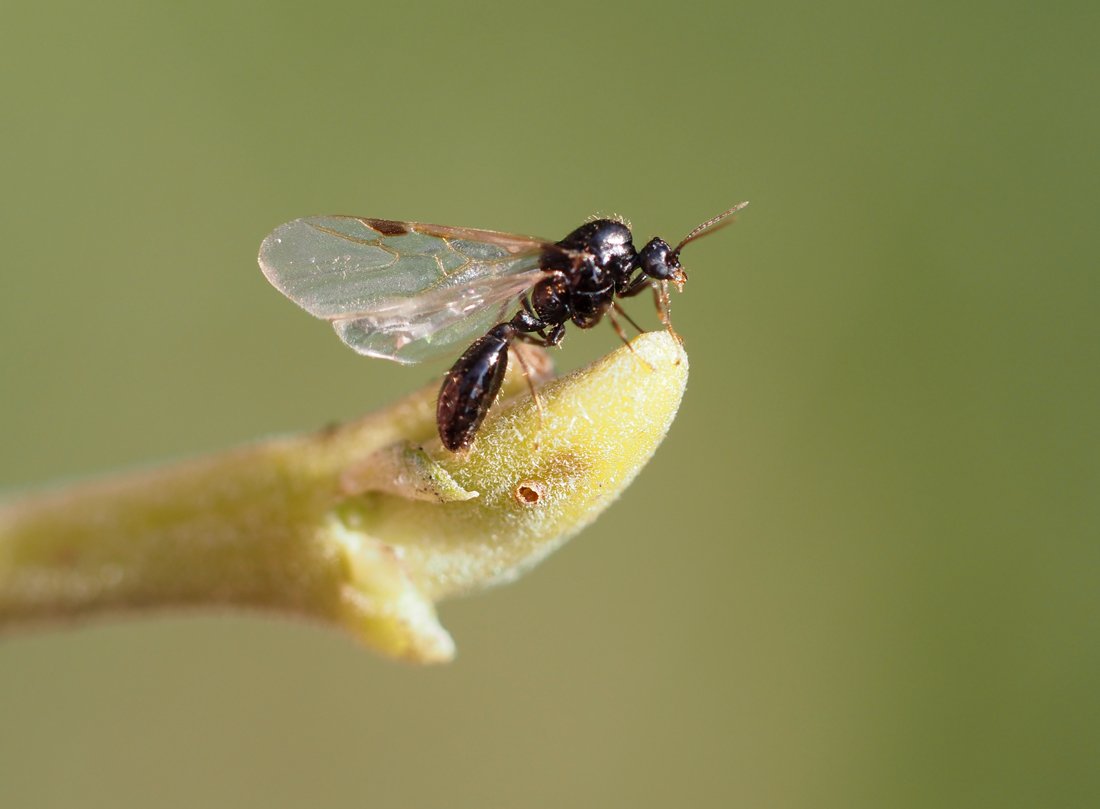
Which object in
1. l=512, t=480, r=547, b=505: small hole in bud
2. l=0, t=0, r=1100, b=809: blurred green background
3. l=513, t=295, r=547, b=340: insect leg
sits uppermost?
l=0, t=0, r=1100, b=809: blurred green background

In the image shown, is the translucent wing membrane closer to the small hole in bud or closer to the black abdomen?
the black abdomen

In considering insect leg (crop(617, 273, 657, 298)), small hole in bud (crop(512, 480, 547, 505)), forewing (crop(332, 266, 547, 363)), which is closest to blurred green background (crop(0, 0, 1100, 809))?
insect leg (crop(617, 273, 657, 298))

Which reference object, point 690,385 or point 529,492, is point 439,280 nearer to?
point 529,492

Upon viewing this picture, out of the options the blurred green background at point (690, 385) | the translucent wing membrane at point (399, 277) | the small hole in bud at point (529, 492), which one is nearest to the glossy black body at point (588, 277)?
the translucent wing membrane at point (399, 277)

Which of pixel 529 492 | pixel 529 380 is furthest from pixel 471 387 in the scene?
pixel 529 492

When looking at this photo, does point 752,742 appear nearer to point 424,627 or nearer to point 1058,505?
point 1058,505

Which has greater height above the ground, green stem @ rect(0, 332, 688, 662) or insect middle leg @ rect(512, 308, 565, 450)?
insect middle leg @ rect(512, 308, 565, 450)

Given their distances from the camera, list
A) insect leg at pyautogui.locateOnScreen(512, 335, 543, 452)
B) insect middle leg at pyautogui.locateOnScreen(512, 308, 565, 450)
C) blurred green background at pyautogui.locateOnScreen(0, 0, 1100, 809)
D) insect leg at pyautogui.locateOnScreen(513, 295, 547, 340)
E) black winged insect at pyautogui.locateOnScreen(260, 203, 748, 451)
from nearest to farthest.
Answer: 1. insect leg at pyautogui.locateOnScreen(512, 335, 543, 452)
2. black winged insect at pyautogui.locateOnScreen(260, 203, 748, 451)
3. insect middle leg at pyautogui.locateOnScreen(512, 308, 565, 450)
4. insect leg at pyautogui.locateOnScreen(513, 295, 547, 340)
5. blurred green background at pyautogui.locateOnScreen(0, 0, 1100, 809)
